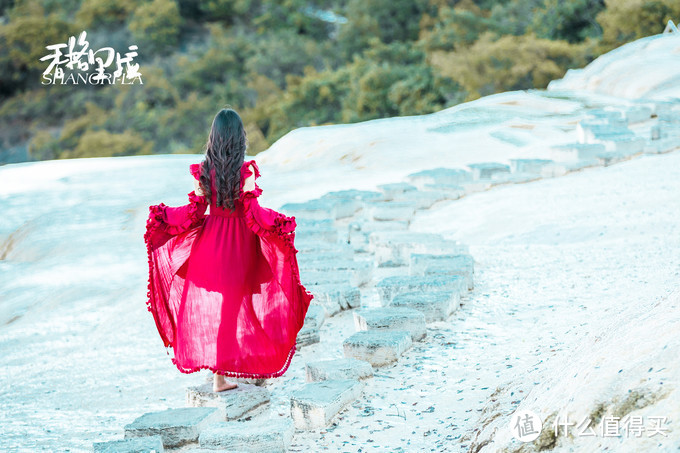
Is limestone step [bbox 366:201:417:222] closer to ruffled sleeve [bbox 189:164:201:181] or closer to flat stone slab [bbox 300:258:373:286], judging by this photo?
flat stone slab [bbox 300:258:373:286]

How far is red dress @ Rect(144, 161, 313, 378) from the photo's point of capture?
2.72 metres

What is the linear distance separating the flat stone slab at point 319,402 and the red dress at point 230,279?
22cm

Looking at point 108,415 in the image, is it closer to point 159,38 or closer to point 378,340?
point 378,340

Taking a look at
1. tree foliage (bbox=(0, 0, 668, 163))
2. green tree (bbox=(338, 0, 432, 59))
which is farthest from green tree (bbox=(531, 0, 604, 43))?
green tree (bbox=(338, 0, 432, 59))

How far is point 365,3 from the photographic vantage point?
2088 centimetres

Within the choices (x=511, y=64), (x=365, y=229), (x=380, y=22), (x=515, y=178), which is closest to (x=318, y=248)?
(x=365, y=229)

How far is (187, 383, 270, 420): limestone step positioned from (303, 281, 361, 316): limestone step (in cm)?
91

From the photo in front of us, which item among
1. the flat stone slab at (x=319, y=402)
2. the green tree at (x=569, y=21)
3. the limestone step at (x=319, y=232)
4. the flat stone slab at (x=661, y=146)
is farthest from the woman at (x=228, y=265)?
the green tree at (x=569, y=21)

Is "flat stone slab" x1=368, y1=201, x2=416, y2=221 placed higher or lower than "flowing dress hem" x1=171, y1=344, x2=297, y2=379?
lower

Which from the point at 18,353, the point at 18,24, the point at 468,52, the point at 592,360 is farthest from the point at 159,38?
the point at 592,360

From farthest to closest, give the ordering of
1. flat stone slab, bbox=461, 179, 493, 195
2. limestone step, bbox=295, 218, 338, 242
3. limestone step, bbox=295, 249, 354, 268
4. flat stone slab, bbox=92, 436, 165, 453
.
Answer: flat stone slab, bbox=461, 179, 493, 195 < limestone step, bbox=295, 218, 338, 242 < limestone step, bbox=295, 249, 354, 268 < flat stone slab, bbox=92, 436, 165, 453

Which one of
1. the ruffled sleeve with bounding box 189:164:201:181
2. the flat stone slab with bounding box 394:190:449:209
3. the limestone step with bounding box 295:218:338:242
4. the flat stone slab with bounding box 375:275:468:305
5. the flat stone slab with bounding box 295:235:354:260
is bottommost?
the flat stone slab with bounding box 394:190:449:209

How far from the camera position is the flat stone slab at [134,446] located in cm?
223

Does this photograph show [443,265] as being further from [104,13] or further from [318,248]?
[104,13]
